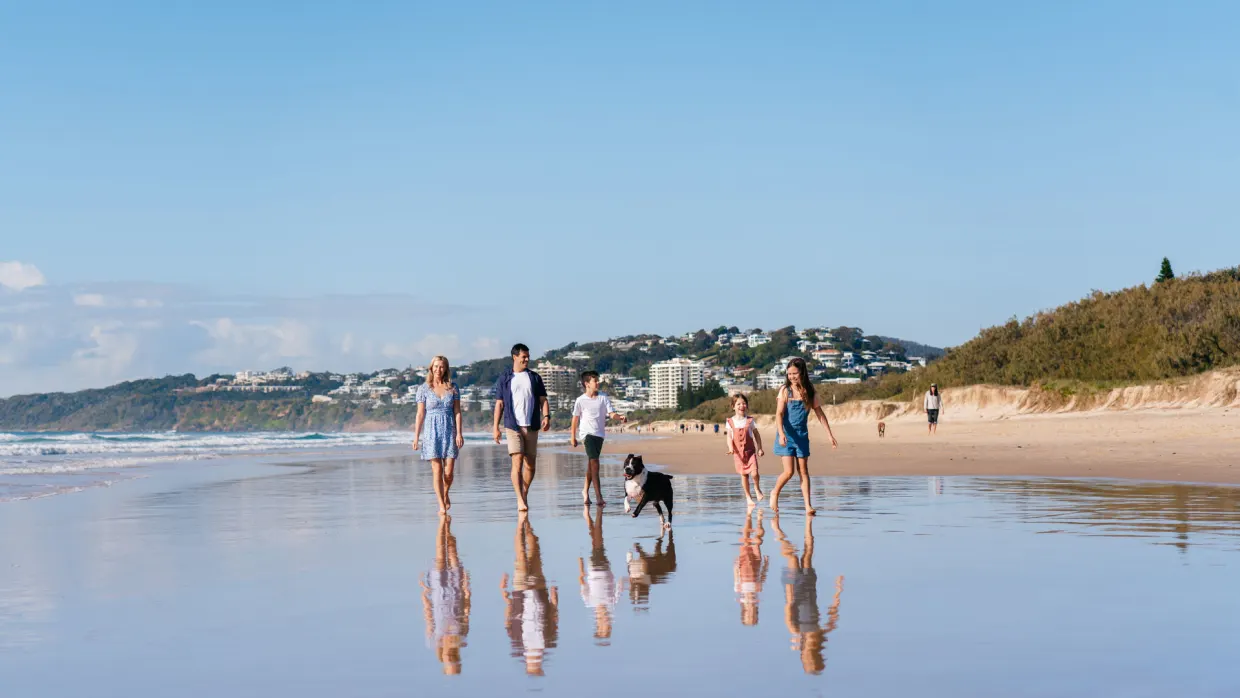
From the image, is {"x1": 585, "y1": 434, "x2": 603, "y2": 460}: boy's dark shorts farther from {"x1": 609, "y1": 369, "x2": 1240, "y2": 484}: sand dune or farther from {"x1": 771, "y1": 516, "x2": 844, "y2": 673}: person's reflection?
{"x1": 609, "y1": 369, "x2": 1240, "y2": 484}: sand dune

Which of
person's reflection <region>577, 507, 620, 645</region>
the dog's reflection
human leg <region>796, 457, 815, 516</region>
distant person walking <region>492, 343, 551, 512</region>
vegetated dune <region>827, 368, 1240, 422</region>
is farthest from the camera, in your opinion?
vegetated dune <region>827, 368, 1240, 422</region>

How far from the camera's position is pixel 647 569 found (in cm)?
789

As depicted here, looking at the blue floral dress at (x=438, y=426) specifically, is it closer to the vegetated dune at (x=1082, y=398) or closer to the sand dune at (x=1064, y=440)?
the sand dune at (x=1064, y=440)

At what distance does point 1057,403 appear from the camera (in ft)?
142

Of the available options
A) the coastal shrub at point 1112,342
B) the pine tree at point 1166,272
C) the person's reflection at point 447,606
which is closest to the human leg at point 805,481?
the person's reflection at point 447,606

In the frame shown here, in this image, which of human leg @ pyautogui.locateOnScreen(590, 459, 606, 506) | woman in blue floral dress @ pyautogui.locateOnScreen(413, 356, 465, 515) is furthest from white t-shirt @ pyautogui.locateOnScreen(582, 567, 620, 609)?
human leg @ pyautogui.locateOnScreen(590, 459, 606, 506)

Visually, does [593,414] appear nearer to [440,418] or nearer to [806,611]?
[440,418]

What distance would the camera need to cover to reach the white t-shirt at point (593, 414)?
14.1 meters

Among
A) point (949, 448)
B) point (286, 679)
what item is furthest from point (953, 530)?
point (949, 448)

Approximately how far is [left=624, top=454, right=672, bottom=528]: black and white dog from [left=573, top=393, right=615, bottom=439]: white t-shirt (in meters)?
2.76

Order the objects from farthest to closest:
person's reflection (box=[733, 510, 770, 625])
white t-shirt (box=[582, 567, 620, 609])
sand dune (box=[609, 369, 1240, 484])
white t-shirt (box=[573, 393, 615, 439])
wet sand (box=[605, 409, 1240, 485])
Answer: sand dune (box=[609, 369, 1240, 484]) < wet sand (box=[605, 409, 1240, 485]) < white t-shirt (box=[573, 393, 615, 439]) < white t-shirt (box=[582, 567, 620, 609]) < person's reflection (box=[733, 510, 770, 625])

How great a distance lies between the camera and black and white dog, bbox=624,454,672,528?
10.9m

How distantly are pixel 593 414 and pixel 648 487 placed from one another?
10.8 feet

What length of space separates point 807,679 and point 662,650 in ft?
2.73
